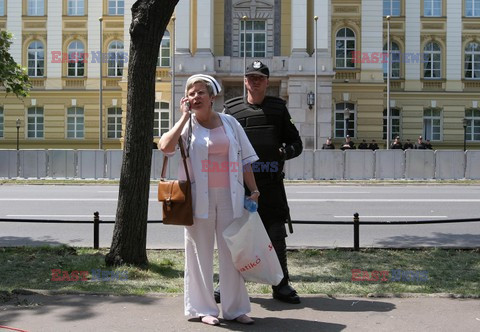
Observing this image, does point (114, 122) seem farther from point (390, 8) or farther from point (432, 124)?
point (432, 124)

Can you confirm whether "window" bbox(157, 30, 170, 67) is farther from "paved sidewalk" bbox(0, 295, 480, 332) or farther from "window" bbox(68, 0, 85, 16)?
"paved sidewalk" bbox(0, 295, 480, 332)

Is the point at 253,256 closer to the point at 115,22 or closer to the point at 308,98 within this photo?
the point at 308,98

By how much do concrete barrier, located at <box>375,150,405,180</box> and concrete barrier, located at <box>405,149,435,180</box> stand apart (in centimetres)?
25

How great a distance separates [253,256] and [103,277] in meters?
2.70

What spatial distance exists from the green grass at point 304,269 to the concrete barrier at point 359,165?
18913 mm

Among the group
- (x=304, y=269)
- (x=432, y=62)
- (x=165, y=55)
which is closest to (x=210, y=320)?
(x=304, y=269)

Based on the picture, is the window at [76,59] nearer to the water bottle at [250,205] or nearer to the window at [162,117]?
the window at [162,117]

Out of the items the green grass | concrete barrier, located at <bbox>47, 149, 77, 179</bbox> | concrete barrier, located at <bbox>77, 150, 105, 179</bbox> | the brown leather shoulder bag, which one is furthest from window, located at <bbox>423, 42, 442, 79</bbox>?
the brown leather shoulder bag

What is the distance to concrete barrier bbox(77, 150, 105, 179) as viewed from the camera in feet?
91.0

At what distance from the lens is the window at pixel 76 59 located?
4253 centimetres

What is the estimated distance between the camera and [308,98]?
35594mm

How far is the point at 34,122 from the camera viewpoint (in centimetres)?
4247

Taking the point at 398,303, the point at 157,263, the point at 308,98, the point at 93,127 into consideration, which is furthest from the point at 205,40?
the point at 398,303

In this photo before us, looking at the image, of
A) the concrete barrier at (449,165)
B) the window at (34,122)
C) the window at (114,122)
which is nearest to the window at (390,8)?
the concrete barrier at (449,165)
